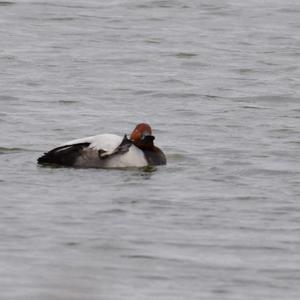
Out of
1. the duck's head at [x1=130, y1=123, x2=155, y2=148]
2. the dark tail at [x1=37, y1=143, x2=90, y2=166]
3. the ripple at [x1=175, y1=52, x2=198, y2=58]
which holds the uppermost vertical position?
the duck's head at [x1=130, y1=123, x2=155, y2=148]

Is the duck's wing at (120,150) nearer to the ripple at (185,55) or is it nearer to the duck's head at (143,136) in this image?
the duck's head at (143,136)

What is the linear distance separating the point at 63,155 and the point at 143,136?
84 cm

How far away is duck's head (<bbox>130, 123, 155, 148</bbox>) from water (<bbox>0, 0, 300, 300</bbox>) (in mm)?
410

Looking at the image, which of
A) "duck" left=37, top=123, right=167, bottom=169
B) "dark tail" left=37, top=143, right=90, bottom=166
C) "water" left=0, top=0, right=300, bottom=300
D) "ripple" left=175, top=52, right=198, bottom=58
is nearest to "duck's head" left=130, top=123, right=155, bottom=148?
"duck" left=37, top=123, right=167, bottom=169

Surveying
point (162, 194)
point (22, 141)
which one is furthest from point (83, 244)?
point (22, 141)

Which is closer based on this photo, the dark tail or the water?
the water

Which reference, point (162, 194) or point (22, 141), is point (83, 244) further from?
point (22, 141)

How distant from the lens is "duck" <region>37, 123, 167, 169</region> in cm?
1537

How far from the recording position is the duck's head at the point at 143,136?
51.2 ft

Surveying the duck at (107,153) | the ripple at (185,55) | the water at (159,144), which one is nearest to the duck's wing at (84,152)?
the duck at (107,153)

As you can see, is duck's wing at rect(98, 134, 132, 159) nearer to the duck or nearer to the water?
the duck

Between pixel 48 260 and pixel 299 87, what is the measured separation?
1118 cm

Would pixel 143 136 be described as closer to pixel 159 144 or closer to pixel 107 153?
pixel 107 153

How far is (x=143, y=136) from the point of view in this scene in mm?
15602
